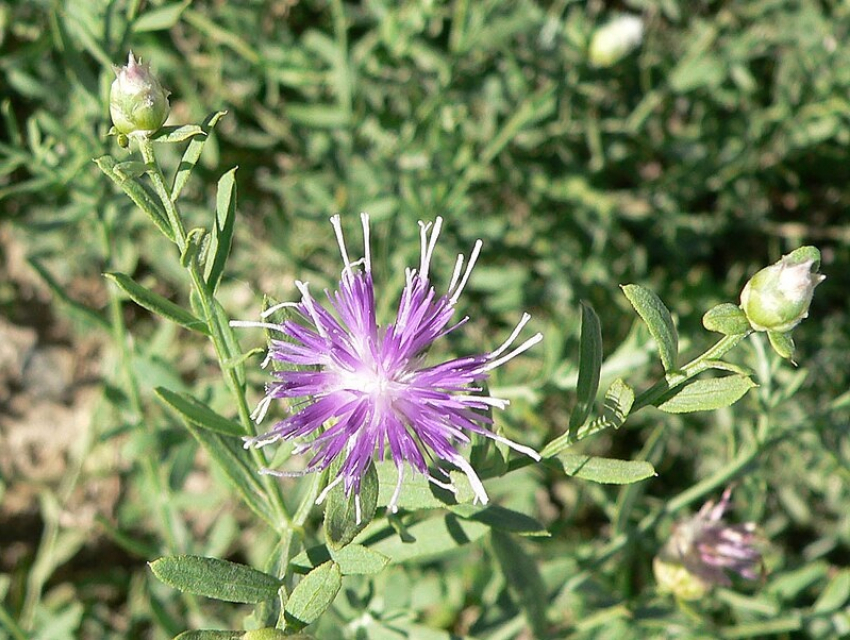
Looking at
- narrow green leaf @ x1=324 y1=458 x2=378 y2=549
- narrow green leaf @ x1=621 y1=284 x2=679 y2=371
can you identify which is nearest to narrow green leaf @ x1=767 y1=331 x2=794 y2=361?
narrow green leaf @ x1=621 y1=284 x2=679 y2=371

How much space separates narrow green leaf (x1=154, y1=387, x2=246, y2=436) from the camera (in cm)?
161

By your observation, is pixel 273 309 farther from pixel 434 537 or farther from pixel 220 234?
pixel 434 537

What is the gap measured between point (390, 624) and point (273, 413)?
1.08m

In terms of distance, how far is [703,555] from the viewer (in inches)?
92.8

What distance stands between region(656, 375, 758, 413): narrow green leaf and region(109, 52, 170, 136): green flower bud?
936 mm

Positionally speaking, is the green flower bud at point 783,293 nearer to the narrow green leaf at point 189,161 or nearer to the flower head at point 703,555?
the narrow green leaf at point 189,161

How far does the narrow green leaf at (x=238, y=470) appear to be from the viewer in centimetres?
182

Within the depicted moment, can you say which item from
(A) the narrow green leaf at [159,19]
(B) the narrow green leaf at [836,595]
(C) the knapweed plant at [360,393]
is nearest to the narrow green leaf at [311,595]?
(C) the knapweed plant at [360,393]

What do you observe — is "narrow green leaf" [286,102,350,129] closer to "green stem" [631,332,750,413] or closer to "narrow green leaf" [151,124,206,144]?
"narrow green leaf" [151,124,206,144]

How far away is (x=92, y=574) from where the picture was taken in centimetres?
370

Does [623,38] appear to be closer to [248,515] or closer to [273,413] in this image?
[273,413]

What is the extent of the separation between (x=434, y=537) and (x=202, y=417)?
51 centimetres

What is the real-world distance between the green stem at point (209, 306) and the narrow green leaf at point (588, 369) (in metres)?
0.56

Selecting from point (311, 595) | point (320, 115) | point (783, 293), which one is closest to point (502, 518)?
point (311, 595)
